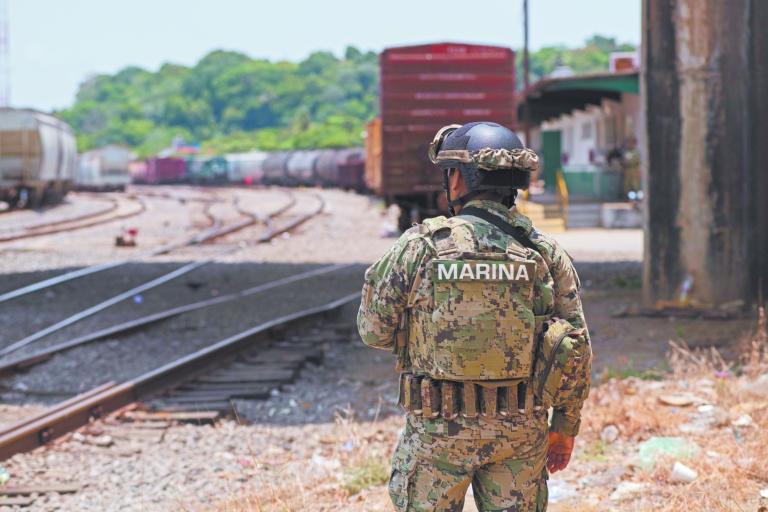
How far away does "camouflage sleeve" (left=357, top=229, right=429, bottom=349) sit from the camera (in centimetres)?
322

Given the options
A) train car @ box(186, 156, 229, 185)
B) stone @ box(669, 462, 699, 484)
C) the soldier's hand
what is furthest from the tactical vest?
train car @ box(186, 156, 229, 185)

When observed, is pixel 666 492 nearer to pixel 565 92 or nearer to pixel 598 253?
pixel 598 253

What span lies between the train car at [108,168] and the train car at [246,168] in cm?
1097

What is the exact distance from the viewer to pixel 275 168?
64.5 meters

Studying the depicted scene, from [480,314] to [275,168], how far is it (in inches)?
2440

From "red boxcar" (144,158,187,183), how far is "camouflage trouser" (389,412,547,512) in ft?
230

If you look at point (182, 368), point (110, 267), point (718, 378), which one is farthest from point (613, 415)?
point (110, 267)

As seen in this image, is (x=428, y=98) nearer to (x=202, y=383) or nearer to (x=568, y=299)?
(x=202, y=383)

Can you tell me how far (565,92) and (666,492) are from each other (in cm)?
2495

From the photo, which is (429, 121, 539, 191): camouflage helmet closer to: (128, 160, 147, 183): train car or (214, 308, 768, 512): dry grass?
(214, 308, 768, 512): dry grass

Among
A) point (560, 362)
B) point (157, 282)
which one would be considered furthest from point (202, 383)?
point (157, 282)

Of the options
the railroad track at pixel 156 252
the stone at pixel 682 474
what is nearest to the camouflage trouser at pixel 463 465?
the stone at pixel 682 474

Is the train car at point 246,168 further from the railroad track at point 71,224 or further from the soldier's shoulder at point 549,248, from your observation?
the soldier's shoulder at point 549,248

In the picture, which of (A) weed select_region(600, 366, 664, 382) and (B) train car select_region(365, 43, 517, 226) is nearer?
(A) weed select_region(600, 366, 664, 382)
